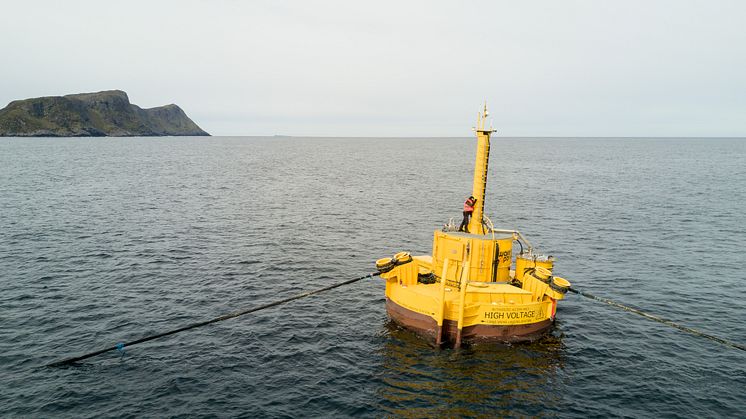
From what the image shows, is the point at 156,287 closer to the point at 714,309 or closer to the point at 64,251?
the point at 64,251

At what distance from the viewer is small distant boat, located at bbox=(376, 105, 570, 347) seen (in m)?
22.8

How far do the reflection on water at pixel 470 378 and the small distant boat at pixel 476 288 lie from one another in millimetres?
814

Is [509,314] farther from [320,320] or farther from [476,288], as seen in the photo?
[320,320]

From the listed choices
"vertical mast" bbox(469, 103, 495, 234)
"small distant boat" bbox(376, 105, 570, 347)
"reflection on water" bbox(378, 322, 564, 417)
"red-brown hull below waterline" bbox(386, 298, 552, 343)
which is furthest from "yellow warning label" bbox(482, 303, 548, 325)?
"vertical mast" bbox(469, 103, 495, 234)

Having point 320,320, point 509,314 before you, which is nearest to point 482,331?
point 509,314

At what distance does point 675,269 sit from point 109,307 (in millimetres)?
40774

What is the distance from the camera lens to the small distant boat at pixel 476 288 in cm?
2278

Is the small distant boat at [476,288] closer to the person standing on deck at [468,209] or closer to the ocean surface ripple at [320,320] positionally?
the person standing on deck at [468,209]

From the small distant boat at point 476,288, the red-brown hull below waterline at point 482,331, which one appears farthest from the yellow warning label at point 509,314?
the red-brown hull below waterline at point 482,331

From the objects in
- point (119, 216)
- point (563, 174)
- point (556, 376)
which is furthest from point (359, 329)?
point (563, 174)

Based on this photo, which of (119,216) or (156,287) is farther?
(119,216)

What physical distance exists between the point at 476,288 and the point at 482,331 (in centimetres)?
217

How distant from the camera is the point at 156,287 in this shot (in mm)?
30438

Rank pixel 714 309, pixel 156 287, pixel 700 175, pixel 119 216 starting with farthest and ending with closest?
pixel 700 175 < pixel 119 216 < pixel 156 287 < pixel 714 309
